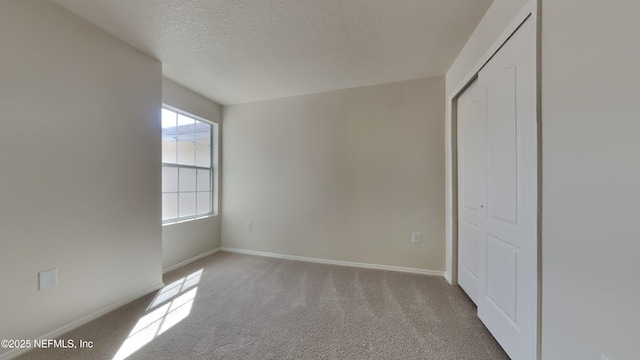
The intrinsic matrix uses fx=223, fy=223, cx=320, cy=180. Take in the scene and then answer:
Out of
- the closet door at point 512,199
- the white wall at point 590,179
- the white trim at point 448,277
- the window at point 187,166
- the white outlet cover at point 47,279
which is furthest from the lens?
the window at point 187,166

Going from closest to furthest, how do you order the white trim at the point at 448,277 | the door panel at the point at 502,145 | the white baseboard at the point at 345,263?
the door panel at the point at 502,145 < the white trim at the point at 448,277 < the white baseboard at the point at 345,263

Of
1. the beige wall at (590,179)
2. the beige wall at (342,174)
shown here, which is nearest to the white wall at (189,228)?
the beige wall at (342,174)

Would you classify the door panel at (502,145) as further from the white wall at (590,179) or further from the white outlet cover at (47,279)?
the white outlet cover at (47,279)

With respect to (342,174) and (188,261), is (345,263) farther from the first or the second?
(188,261)

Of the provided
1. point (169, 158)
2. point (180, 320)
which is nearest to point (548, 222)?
point (180, 320)

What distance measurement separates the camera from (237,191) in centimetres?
365

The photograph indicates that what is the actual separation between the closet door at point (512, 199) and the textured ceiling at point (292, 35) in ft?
2.12

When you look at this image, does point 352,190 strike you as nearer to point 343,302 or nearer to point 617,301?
point 343,302

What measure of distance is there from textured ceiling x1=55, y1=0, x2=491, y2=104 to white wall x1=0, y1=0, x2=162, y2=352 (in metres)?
0.32

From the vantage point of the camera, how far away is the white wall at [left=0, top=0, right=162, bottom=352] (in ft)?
4.79

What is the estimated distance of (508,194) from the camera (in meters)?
1.46

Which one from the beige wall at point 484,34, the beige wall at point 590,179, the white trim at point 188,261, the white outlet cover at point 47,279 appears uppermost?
the beige wall at point 484,34

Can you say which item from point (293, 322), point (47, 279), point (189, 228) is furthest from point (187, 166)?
point (293, 322)

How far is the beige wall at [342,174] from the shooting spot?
9.25 ft
